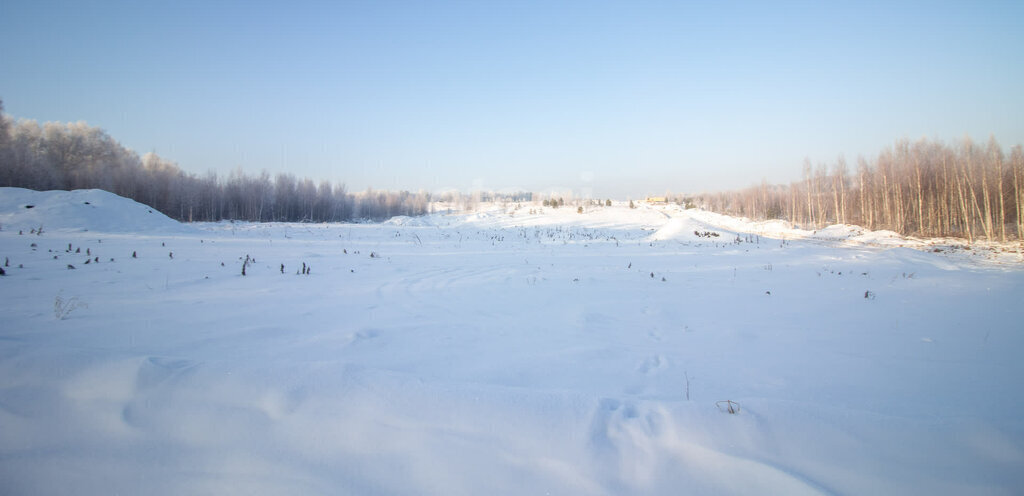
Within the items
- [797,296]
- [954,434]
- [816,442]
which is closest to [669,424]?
[816,442]

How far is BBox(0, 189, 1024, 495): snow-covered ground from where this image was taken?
150cm

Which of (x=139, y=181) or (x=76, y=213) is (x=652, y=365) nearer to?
(x=76, y=213)

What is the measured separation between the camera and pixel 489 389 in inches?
83.7

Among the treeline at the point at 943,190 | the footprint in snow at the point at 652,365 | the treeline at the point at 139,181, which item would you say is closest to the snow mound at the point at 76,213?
the treeline at the point at 139,181

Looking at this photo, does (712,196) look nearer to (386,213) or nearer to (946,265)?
(386,213)

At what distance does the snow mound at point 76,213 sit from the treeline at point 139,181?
11569mm

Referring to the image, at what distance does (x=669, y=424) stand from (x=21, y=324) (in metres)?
5.00

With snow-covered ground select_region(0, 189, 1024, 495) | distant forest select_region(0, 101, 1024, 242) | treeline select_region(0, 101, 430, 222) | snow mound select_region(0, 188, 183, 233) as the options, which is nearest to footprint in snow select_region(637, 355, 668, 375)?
snow-covered ground select_region(0, 189, 1024, 495)

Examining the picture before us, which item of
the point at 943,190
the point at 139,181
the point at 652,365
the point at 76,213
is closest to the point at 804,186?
the point at 943,190

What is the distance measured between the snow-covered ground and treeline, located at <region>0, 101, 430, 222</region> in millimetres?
33483

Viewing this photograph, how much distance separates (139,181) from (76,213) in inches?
822

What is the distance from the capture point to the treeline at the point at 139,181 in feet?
87.9

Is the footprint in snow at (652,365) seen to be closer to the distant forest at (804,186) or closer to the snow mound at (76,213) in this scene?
the snow mound at (76,213)

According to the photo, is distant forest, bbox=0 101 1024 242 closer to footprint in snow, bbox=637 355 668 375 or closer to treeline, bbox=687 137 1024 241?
treeline, bbox=687 137 1024 241
